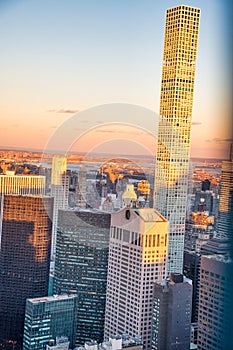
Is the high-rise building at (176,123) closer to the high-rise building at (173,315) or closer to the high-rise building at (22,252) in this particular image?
the high-rise building at (173,315)

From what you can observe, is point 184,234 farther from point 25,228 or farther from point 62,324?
point 25,228

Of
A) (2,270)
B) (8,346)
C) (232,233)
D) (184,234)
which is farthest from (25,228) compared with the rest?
(232,233)

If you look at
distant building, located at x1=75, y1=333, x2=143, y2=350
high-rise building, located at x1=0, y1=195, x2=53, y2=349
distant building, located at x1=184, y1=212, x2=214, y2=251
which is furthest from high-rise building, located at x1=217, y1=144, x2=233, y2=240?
high-rise building, located at x1=0, y1=195, x2=53, y2=349

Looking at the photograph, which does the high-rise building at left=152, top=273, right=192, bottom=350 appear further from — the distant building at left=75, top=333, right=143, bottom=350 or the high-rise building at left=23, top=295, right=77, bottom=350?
the high-rise building at left=23, top=295, right=77, bottom=350

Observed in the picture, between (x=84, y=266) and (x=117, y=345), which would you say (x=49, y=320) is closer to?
(x=84, y=266)

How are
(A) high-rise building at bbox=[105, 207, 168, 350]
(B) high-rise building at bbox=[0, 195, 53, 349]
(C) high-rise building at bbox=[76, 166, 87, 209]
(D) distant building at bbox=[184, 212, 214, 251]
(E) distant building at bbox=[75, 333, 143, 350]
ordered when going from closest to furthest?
(C) high-rise building at bbox=[76, 166, 87, 209]
(D) distant building at bbox=[184, 212, 214, 251]
(E) distant building at bbox=[75, 333, 143, 350]
(A) high-rise building at bbox=[105, 207, 168, 350]
(B) high-rise building at bbox=[0, 195, 53, 349]
